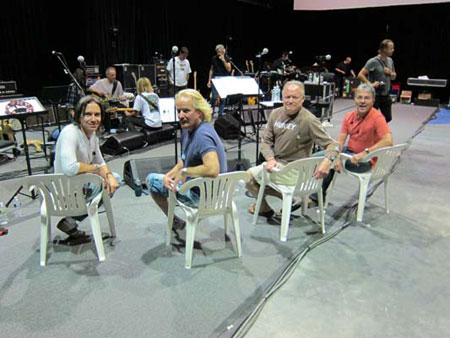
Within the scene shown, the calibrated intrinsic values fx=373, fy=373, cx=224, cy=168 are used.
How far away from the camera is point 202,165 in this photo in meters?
2.31

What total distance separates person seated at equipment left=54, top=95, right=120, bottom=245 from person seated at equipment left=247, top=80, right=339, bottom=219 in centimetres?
117

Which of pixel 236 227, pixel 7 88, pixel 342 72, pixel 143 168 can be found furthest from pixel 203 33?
pixel 236 227

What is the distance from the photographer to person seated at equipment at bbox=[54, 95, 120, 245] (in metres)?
2.31

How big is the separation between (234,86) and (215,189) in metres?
2.49

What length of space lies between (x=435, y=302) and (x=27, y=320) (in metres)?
2.21

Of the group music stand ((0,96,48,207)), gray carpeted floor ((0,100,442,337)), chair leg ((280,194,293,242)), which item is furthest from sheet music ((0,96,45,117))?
chair leg ((280,194,293,242))

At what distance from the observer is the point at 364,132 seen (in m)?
3.19

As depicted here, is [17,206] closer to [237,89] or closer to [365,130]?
[237,89]

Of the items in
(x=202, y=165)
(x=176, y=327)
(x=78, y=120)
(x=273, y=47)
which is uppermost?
(x=273, y=47)

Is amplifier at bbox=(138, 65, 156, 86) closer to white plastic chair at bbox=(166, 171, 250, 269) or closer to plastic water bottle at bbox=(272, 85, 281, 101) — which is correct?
plastic water bottle at bbox=(272, 85, 281, 101)

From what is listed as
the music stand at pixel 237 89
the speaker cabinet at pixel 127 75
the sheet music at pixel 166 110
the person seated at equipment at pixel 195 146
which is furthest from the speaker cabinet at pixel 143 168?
the speaker cabinet at pixel 127 75

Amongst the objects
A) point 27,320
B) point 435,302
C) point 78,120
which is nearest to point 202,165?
point 78,120

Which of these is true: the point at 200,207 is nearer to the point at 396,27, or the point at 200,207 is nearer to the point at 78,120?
the point at 78,120

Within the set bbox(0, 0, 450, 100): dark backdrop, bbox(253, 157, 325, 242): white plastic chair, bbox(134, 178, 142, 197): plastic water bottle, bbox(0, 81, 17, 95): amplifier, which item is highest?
bbox(0, 0, 450, 100): dark backdrop
